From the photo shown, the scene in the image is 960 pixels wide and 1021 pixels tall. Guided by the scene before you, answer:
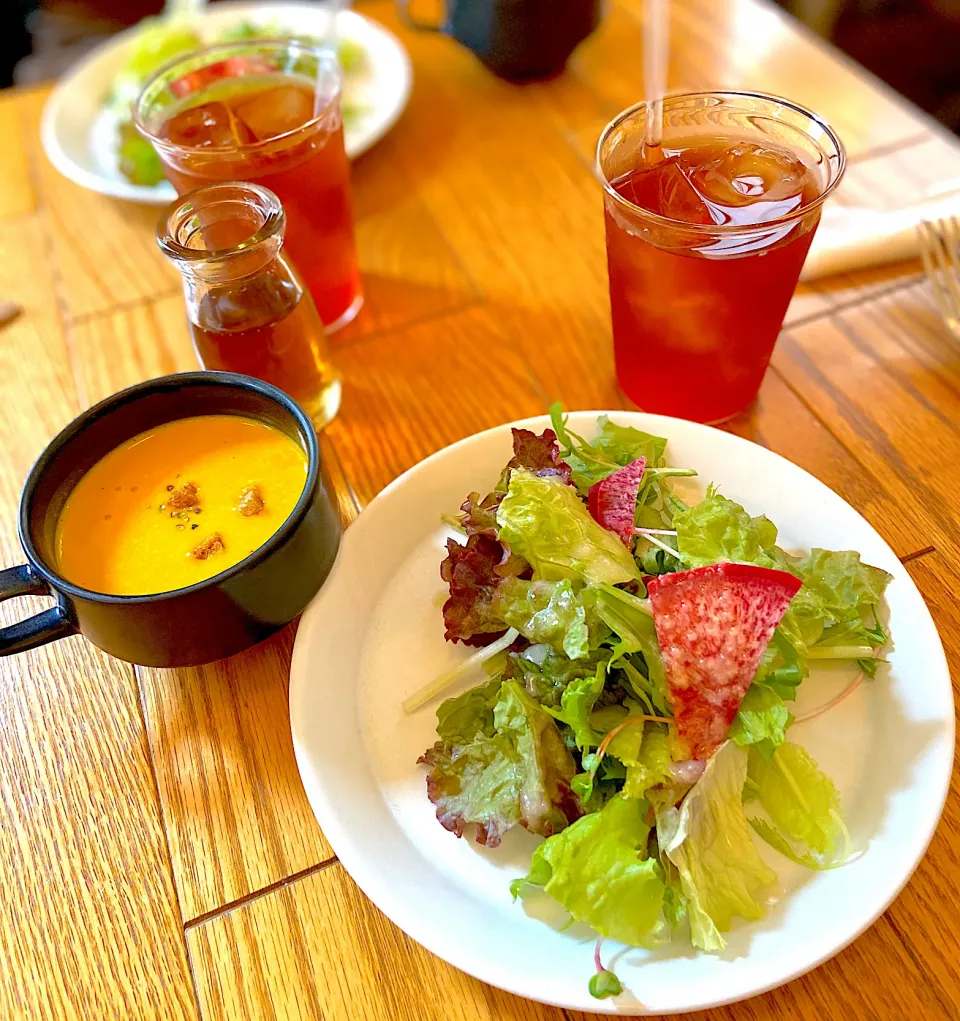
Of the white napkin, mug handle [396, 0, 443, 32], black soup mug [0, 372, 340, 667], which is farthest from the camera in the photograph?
mug handle [396, 0, 443, 32]

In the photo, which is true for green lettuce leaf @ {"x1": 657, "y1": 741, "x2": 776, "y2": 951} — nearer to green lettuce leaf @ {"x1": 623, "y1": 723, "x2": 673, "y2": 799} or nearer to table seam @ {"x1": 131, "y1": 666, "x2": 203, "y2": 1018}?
green lettuce leaf @ {"x1": 623, "y1": 723, "x2": 673, "y2": 799}

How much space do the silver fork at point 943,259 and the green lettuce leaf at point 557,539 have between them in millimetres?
598

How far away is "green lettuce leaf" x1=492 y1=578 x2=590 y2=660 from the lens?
734 mm

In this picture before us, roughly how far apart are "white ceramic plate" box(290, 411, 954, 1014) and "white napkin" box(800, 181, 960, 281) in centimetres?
41

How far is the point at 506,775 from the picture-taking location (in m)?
0.73

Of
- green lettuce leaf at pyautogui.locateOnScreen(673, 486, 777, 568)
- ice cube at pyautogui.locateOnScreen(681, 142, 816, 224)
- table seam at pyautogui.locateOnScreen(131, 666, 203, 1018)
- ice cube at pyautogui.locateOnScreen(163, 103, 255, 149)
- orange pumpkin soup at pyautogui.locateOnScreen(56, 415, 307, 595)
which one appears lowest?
table seam at pyautogui.locateOnScreen(131, 666, 203, 1018)

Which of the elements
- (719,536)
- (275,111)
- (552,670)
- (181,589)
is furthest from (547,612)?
(275,111)

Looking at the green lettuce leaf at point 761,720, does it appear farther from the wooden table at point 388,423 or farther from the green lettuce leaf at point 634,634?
the wooden table at point 388,423

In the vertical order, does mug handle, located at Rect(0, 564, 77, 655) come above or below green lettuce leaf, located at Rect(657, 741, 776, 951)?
above

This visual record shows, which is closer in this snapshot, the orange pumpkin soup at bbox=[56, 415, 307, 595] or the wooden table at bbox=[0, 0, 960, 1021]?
the wooden table at bbox=[0, 0, 960, 1021]

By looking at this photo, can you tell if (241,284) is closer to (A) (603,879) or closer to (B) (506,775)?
(B) (506,775)

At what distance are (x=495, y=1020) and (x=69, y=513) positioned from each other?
1.94 ft

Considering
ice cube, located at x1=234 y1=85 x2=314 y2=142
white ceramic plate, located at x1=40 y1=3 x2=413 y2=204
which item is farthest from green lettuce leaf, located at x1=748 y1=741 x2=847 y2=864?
white ceramic plate, located at x1=40 y1=3 x2=413 y2=204

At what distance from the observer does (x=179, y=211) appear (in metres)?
0.95
